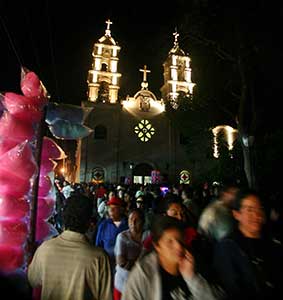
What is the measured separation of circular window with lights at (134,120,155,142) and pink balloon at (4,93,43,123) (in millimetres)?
29655

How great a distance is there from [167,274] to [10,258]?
2.19m

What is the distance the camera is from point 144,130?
33969 mm

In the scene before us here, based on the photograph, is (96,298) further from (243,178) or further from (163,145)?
(163,145)

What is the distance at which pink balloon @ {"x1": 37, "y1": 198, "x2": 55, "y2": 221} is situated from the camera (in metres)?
4.06

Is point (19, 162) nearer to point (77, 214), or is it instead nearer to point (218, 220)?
point (77, 214)

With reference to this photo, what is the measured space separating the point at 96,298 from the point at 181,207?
1.83 metres

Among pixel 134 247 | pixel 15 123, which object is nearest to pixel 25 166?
pixel 15 123

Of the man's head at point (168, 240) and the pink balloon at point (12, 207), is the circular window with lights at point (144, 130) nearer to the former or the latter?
the pink balloon at point (12, 207)

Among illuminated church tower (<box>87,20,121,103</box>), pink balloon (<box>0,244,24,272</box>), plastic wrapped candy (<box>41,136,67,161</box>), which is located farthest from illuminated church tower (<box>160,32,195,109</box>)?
pink balloon (<box>0,244,24,272</box>)

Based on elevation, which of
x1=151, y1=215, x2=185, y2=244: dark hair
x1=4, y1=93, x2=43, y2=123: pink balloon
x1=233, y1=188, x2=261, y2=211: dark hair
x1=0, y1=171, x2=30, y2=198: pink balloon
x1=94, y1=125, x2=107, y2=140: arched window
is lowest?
x1=151, y1=215, x2=185, y2=244: dark hair

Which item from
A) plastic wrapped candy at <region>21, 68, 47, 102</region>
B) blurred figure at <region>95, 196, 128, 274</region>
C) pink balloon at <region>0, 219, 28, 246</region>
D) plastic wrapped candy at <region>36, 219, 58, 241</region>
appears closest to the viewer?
pink balloon at <region>0, 219, 28, 246</region>

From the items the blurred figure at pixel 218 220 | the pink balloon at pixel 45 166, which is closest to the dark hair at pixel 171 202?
the blurred figure at pixel 218 220

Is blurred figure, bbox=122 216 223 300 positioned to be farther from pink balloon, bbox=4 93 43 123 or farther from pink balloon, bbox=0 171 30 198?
pink balloon, bbox=4 93 43 123

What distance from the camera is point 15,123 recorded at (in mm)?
3709
